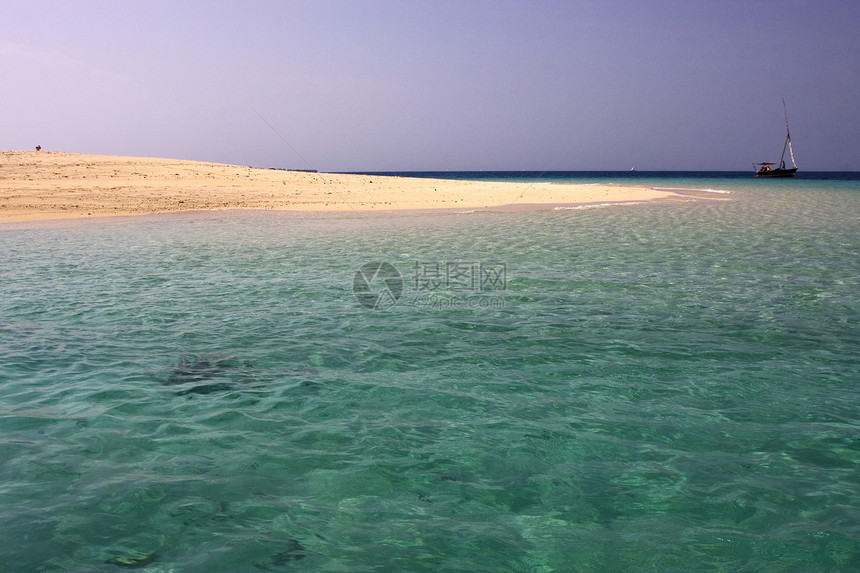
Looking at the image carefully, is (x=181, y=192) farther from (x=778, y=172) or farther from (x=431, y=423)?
(x=778, y=172)

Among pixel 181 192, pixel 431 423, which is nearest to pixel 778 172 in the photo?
pixel 181 192

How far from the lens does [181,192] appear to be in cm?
3173

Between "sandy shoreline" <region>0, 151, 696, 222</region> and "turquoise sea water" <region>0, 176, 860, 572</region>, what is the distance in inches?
672

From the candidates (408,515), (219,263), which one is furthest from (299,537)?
(219,263)

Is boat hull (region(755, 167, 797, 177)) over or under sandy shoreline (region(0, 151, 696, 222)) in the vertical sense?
over

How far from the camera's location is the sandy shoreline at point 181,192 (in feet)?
88.0

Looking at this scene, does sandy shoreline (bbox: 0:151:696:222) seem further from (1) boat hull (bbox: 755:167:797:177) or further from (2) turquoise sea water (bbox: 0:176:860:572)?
(1) boat hull (bbox: 755:167:797:177)

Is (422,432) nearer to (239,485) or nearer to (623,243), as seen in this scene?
(239,485)

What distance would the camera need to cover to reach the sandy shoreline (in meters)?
26.8

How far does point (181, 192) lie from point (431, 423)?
99.3ft

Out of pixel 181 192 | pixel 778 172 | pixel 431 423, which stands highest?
pixel 778 172

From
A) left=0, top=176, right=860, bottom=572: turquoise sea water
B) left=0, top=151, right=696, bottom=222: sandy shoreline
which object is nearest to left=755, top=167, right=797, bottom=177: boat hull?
left=0, top=151, right=696, bottom=222: sandy shoreline

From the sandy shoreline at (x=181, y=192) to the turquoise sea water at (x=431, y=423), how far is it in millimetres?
17073

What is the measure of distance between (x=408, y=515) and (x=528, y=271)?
9.19m
